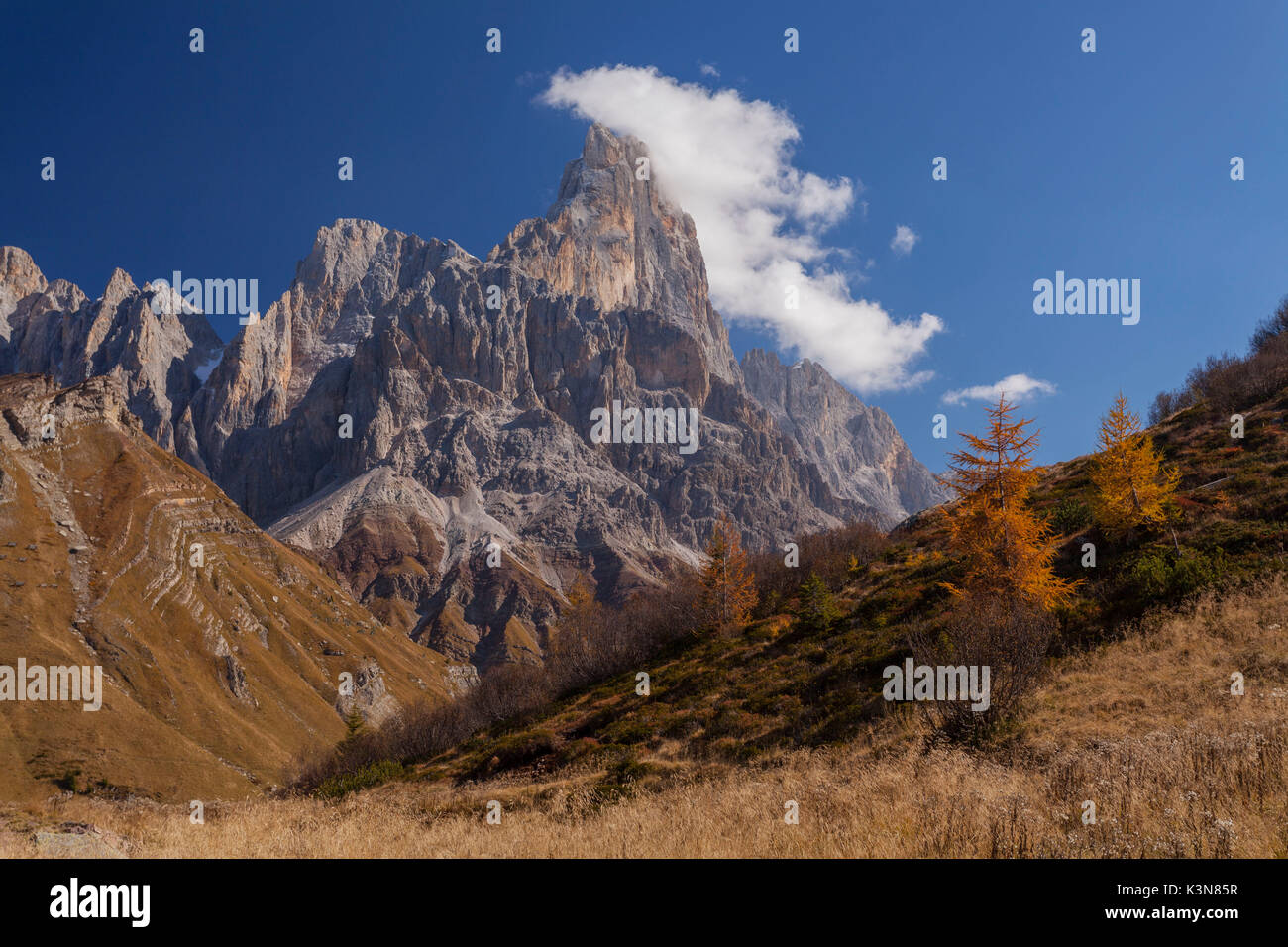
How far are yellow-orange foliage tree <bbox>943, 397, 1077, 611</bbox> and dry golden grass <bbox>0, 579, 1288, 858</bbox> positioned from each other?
382cm

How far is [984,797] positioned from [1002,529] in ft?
58.2

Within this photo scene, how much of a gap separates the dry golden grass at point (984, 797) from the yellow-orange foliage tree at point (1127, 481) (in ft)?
22.9

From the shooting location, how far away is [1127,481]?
28.5 meters

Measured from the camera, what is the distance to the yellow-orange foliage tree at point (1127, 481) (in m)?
27.9

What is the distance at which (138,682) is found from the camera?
4257 inches

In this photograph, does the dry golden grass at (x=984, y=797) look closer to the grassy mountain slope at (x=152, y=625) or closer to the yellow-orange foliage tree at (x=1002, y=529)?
the yellow-orange foliage tree at (x=1002, y=529)

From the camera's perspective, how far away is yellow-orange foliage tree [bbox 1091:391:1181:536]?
91.5 feet
